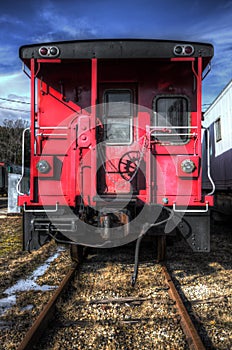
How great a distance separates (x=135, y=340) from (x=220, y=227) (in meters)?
9.68

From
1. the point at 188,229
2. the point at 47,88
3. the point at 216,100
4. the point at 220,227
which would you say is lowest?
the point at 220,227

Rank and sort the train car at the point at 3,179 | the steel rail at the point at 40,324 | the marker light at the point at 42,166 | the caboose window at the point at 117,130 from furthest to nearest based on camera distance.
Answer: the train car at the point at 3,179, the caboose window at the point at 117,130, the marker light at the point at 42,166, the steel rail at the point at 40,324

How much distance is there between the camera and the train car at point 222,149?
10047 mm

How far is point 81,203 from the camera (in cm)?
572

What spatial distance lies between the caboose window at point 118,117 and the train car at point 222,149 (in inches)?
134

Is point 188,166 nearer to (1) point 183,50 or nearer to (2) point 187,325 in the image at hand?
(1) point 183,50

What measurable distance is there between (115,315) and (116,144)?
279 centimetres

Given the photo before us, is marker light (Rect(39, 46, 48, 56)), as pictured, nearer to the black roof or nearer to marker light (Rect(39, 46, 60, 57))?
marker light (Rect(39, 46, 60, 57))

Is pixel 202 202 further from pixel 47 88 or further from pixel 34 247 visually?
pixel 47 88

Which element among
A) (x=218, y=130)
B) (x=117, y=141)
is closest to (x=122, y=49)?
(x=117, y=141)

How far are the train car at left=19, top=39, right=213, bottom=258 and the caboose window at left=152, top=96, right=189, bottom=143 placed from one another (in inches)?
0.6

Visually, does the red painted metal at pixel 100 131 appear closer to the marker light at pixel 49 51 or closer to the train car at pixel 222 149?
the marker light at pixel 49 51

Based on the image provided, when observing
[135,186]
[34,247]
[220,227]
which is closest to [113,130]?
[135,186]

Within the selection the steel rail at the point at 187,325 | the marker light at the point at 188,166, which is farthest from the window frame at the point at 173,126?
the steel rail at the point at 187,325
